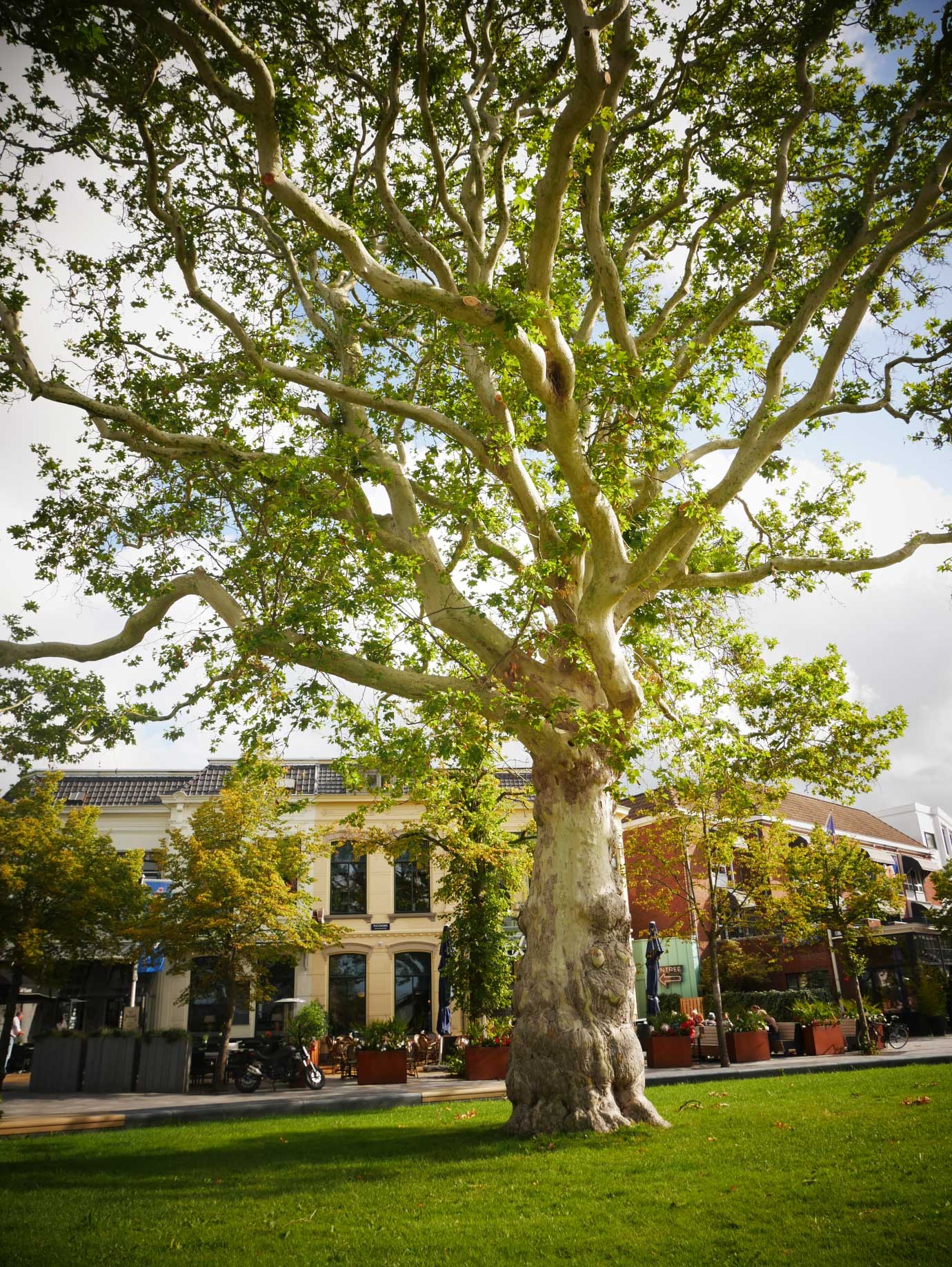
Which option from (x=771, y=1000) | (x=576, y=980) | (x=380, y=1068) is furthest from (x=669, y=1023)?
(x=576, y=980)

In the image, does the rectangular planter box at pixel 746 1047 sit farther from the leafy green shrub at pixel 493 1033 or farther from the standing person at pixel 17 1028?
the standing person at pixel 17 1028

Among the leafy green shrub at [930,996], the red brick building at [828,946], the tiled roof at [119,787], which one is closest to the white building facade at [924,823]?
the red brick building at [828,946]

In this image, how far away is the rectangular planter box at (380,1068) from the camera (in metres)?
17.8

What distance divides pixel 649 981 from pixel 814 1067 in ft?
21.1

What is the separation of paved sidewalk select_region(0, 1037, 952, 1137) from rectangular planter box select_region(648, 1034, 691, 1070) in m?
0.37

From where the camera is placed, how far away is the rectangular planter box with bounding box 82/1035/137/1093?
19203 millimetres

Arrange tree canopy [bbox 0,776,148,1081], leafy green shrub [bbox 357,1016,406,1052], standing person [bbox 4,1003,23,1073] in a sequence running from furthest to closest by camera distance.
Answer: standing person [bbox 4,1003,23,1073] < tree canopy [bbox 0,776,148,1081] < leafy green shrub [bbox 357,1016,406,1052]

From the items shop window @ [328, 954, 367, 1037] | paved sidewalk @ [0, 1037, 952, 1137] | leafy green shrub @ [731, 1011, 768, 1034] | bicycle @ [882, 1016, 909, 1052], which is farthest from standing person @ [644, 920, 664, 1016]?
shop window @ [328, 954, 367, 1037]

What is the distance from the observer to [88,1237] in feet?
18.9

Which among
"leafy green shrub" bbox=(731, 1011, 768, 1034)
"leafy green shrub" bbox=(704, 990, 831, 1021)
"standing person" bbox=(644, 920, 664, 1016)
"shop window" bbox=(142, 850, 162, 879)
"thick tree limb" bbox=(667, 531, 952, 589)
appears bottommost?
"leafy green shrub" bbox=(731, 1011, 768, 1034)

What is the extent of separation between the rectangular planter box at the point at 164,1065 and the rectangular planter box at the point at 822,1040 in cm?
1434

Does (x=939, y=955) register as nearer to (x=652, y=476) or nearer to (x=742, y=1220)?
(x=652, y=476)

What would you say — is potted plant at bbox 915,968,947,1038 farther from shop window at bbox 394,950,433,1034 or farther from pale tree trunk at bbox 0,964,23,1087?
pale tree trunk at bbox 0,964,23,1087

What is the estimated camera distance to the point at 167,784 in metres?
31.0
